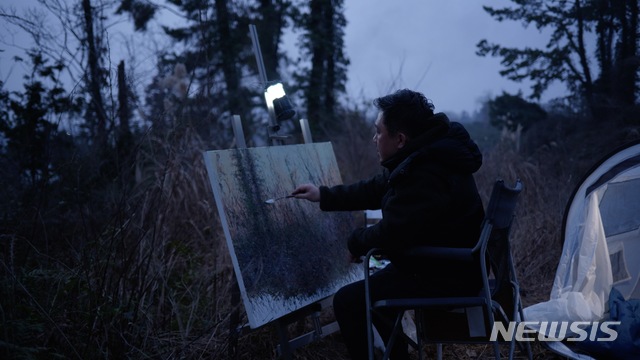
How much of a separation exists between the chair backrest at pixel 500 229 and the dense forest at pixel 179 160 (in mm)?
1237

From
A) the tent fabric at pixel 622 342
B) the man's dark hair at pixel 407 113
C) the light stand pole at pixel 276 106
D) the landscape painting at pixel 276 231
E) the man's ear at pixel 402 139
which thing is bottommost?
the tent fabric at pixel 622 342

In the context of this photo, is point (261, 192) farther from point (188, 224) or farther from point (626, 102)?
point (626, 102)

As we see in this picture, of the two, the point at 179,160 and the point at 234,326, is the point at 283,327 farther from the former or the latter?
the point at 179,160

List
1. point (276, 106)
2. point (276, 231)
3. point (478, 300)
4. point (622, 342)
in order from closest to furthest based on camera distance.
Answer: point (478, 300)
point (276, 231)
point (622, 342)
point (276, 106)

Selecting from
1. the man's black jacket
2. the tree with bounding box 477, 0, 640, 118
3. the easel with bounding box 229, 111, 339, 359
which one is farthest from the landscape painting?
the tree with bounding box 477, 0, 640, 118

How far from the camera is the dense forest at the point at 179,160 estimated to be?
233 cm

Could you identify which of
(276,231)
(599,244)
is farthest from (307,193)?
(599,244)

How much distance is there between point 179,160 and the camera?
380cm

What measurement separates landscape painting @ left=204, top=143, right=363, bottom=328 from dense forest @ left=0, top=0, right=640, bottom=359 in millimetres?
183

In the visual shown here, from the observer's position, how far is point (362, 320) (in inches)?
85.7

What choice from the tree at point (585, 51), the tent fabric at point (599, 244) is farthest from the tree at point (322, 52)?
the tent fabric at point (599, 244)

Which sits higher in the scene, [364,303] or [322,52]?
[322,52]

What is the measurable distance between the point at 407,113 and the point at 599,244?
2117 millimetres

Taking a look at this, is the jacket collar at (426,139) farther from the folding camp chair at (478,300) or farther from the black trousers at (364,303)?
the black trousers at (364,303)
